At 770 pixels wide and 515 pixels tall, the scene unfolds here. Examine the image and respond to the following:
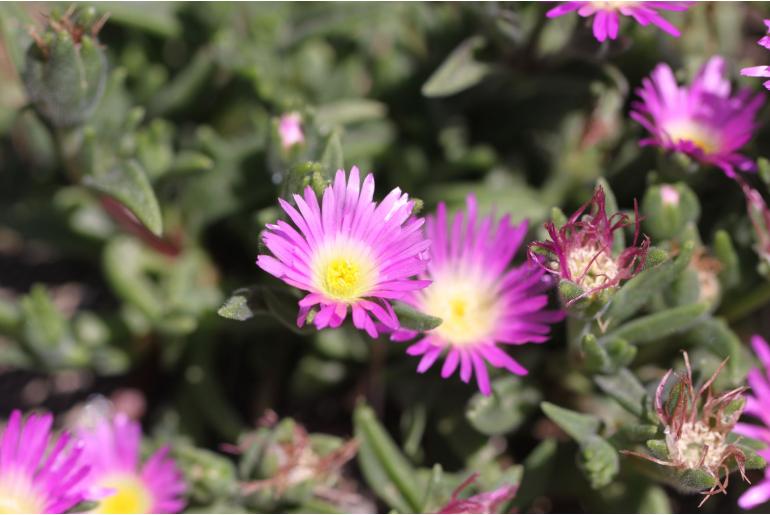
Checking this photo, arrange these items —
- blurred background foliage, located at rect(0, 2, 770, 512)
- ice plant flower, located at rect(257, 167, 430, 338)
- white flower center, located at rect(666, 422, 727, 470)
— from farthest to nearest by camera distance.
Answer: blurred background foliage, located at rect(0, 2, 770, 512), white flower center, located at rect(666, 422, 727, 470), ice plant flower, located at rect(257, 167, 430, 338)

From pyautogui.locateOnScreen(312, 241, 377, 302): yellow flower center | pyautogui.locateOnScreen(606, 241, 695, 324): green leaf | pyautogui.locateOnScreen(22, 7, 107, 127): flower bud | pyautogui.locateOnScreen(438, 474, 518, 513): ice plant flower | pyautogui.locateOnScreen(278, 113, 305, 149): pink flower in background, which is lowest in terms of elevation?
pyautogui.locateOnScreen(438, 474, 518, 513): ice plant flower

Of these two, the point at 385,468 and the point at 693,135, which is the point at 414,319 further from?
the point at 693,135

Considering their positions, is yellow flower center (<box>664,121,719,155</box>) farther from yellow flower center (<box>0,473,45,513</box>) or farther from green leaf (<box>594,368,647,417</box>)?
yellow flower center (<box>0,473,45,513</box>)

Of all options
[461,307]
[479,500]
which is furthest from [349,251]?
[479,500]

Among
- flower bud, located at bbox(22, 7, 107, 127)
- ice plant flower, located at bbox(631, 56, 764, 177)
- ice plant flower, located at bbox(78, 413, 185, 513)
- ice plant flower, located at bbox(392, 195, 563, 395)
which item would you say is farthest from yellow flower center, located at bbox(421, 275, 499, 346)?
flower bud, located at bbox(22, 7, 107, 127)

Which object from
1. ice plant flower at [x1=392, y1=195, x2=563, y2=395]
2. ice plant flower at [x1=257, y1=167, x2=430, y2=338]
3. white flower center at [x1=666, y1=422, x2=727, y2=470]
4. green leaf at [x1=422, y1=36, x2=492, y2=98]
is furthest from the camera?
green leaf at [x1=422, y1=36, x2=492, y2=98]

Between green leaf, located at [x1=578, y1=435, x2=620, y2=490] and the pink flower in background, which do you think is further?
the pink flower in background

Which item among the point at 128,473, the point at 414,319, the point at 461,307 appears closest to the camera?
the point at 414,319
